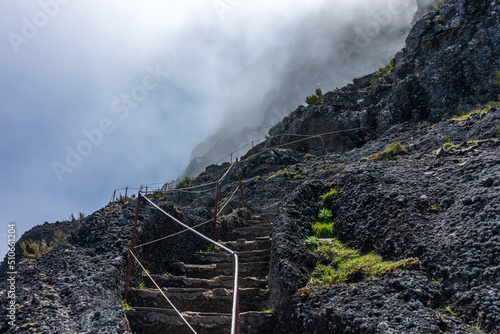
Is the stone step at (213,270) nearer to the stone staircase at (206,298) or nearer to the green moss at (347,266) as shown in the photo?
the stone staircase at (206,298)

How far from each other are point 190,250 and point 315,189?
301 cm

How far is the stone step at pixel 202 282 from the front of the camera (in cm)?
584

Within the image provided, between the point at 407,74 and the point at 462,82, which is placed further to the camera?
the point at 407,74

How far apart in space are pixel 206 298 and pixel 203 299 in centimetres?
5

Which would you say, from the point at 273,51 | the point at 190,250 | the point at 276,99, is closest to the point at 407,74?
the point at 190,250

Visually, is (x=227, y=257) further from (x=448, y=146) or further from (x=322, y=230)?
(x=448, y=146)

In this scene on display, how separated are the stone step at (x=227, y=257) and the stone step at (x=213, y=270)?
30cm

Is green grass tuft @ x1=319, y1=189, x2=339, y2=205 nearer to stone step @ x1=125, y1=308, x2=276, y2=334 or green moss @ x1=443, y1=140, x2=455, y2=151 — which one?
green moss @ x1=443, y1=140, x2=455, y2=151

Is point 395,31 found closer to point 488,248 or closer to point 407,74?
point 407,74

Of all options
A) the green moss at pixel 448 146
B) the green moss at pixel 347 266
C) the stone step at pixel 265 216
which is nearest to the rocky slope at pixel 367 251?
the green moss at pixel 448 146

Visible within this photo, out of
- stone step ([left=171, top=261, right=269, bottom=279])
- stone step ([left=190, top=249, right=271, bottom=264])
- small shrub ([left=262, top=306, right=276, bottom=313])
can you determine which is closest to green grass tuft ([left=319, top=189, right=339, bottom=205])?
stone step ([left=190, top=249, right=271, bottom=264])

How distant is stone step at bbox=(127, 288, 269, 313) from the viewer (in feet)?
17.2

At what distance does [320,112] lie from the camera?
1970cm

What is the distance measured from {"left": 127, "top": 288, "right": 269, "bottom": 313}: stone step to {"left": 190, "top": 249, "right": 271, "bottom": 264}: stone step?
131 cm
